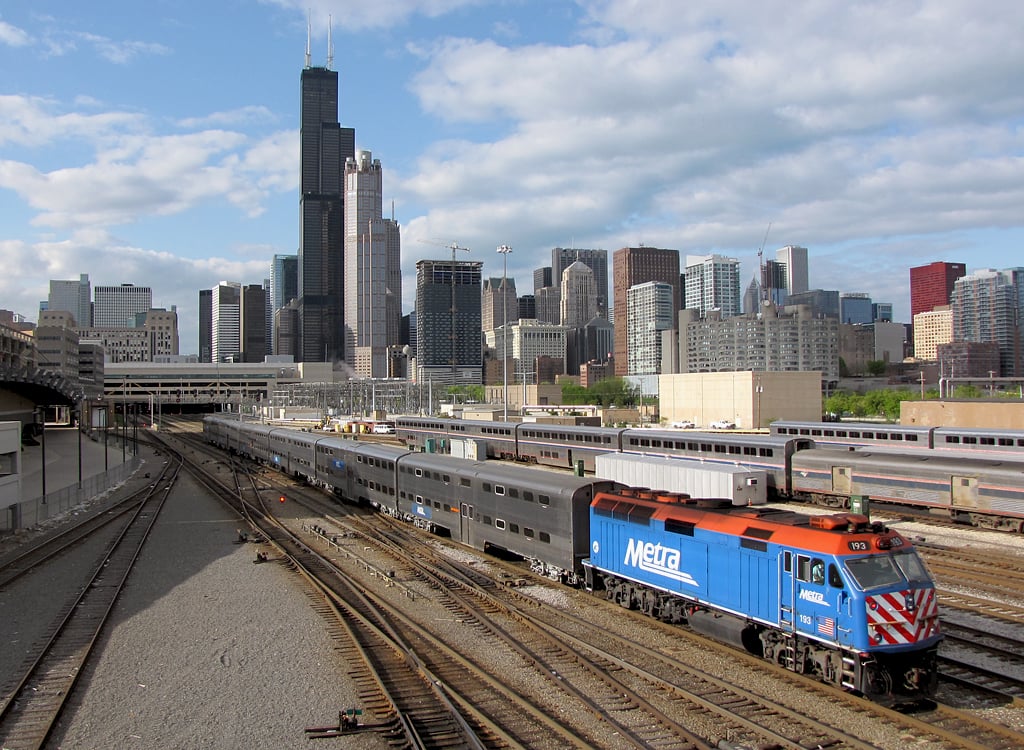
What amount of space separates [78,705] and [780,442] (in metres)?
32.3

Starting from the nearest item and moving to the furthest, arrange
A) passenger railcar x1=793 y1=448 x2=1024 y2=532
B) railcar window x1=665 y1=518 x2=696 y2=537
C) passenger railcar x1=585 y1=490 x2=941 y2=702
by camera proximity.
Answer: passenger railcar x1=585 y1=490 x2=941 y2=702 → railcar window x1=665 y1=518 x2=696 y2=537 → passenger railcar x1=793 y1=448 x2=1024 y2=532

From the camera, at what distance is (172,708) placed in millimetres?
14445

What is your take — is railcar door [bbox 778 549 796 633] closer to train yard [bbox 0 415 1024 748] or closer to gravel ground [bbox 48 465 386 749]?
train yard [bbox 0 415 1024 748]

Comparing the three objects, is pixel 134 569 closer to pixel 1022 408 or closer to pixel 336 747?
pixel 336 747

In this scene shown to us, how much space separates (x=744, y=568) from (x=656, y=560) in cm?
283

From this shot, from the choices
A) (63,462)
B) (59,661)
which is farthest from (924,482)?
(63,462)

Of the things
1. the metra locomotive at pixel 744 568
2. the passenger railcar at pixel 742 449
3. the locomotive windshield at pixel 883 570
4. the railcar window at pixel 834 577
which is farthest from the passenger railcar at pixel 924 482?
the railcar window at pixel 834 577

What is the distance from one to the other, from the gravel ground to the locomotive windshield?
8410mm

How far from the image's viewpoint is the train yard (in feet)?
41.4

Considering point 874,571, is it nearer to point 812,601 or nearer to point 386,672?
point 812,601

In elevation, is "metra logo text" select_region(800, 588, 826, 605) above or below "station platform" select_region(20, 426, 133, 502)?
above

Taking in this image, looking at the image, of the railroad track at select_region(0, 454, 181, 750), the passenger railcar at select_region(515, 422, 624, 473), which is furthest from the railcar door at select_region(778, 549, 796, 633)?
the passenger railcar at select_region(515, 422, 624, 473)

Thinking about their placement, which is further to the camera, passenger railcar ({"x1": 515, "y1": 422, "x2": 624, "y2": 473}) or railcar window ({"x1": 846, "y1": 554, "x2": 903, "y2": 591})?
passenger railcar ({"x1": 515, "y1": 422, "x2": 624, "y2": 473})

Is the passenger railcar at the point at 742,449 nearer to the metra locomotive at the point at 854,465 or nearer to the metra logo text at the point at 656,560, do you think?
the metra locomotive at the point at 854,465
